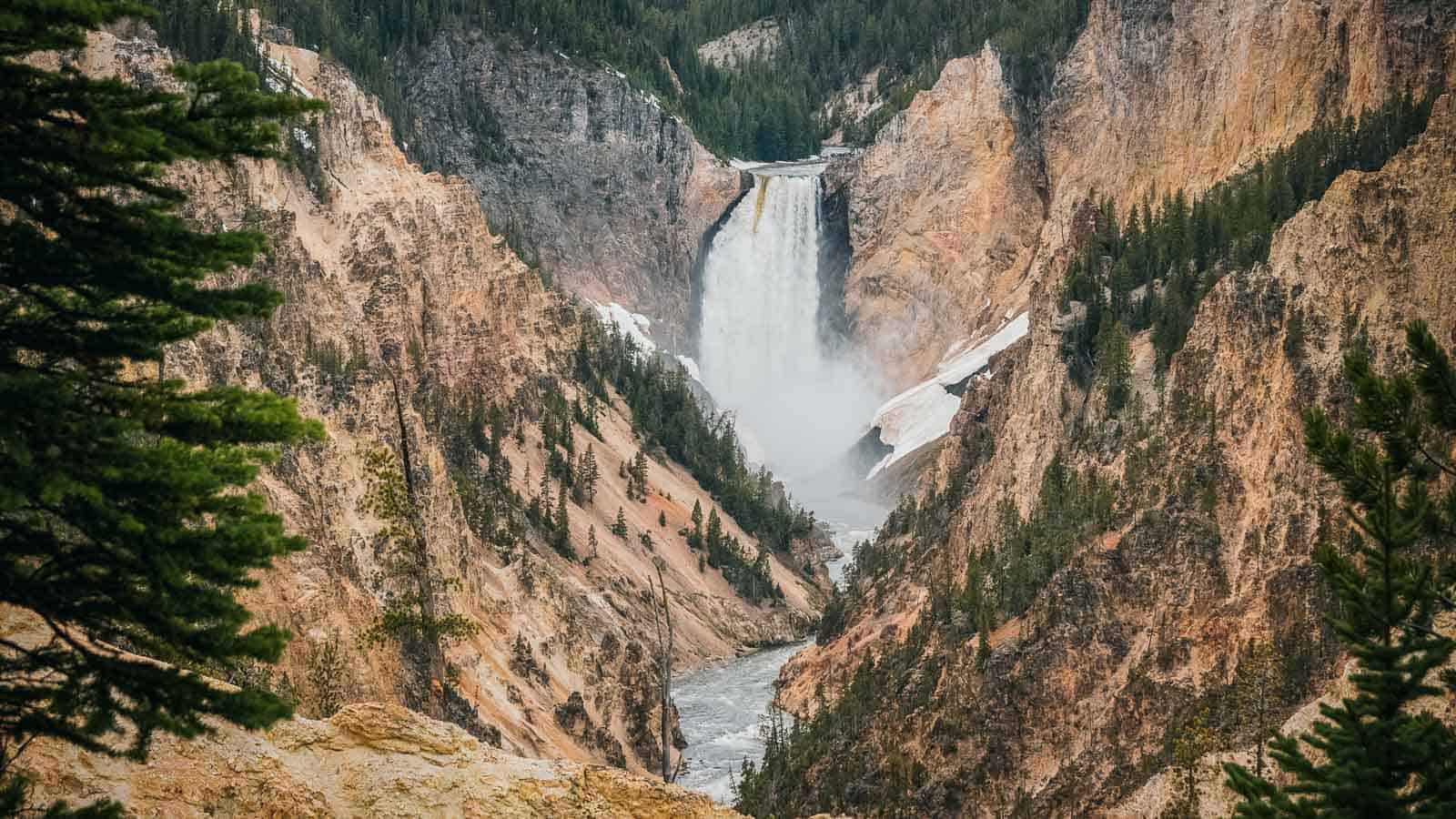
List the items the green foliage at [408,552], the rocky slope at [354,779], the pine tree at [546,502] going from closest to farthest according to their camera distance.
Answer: the rocky slope at [354,779]
the green foliage at [408,552]
the pine tree at [546,502]

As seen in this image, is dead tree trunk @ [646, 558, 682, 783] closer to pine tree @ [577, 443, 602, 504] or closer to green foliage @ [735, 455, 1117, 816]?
green foliage @ [735, 455, 1117, 816]

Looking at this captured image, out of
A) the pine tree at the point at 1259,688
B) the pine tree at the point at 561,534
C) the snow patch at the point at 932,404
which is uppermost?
the pine tree at the point at 1259,688

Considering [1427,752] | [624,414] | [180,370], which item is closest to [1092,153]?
[624,414]

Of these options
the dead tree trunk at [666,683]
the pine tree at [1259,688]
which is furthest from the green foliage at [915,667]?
the pine tree at [1259,688]

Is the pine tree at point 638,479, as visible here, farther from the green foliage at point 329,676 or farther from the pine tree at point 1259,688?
the green foliage at point 329,676

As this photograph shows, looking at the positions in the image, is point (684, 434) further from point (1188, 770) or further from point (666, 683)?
point (666, 683)

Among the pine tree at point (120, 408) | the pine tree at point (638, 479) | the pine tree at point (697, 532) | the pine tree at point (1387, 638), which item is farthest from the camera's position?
the pine tree at point (638, 479)

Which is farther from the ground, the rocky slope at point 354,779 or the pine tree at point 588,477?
the rocky slope at point 354,779
